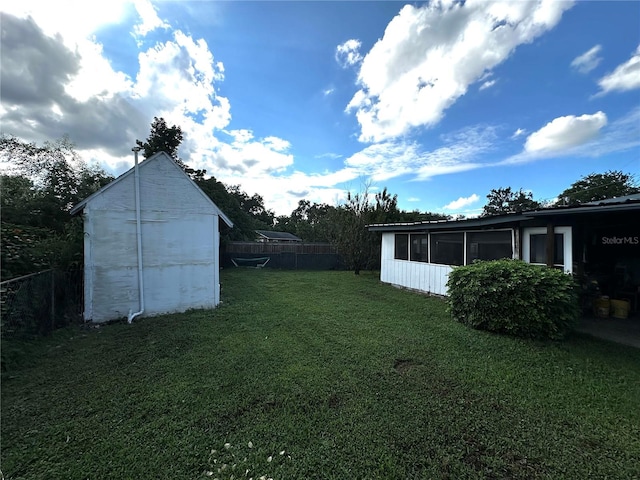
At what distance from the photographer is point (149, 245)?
6.06 metres

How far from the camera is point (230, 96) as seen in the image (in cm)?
886

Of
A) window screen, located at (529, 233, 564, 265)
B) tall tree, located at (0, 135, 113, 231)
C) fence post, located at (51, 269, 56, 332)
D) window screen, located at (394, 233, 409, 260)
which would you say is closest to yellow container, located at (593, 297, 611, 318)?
window screen, located at (529, 233, 564, 265)

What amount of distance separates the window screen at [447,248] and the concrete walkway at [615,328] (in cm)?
295

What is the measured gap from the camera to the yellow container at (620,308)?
18.9 feet

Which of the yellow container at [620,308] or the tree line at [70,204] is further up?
the tree line at [70,204]

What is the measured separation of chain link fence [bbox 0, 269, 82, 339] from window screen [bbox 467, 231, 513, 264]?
31.0 ft

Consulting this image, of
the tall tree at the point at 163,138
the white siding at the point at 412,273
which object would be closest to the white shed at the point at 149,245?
the white siding at the point at 412,273

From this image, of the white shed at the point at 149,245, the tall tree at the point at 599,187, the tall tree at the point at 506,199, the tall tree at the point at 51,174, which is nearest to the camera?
the white shed at the point at 149,245

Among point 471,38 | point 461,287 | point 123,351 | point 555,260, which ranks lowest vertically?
point 123,351

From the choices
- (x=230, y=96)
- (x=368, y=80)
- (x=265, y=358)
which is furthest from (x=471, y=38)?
(x=265, y=358)

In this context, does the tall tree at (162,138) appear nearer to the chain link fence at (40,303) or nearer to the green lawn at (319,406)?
the chain link fence at (40,303)

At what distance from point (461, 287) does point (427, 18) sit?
6388 mm

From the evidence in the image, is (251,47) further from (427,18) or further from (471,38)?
(471,38)

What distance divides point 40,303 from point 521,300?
831cm
